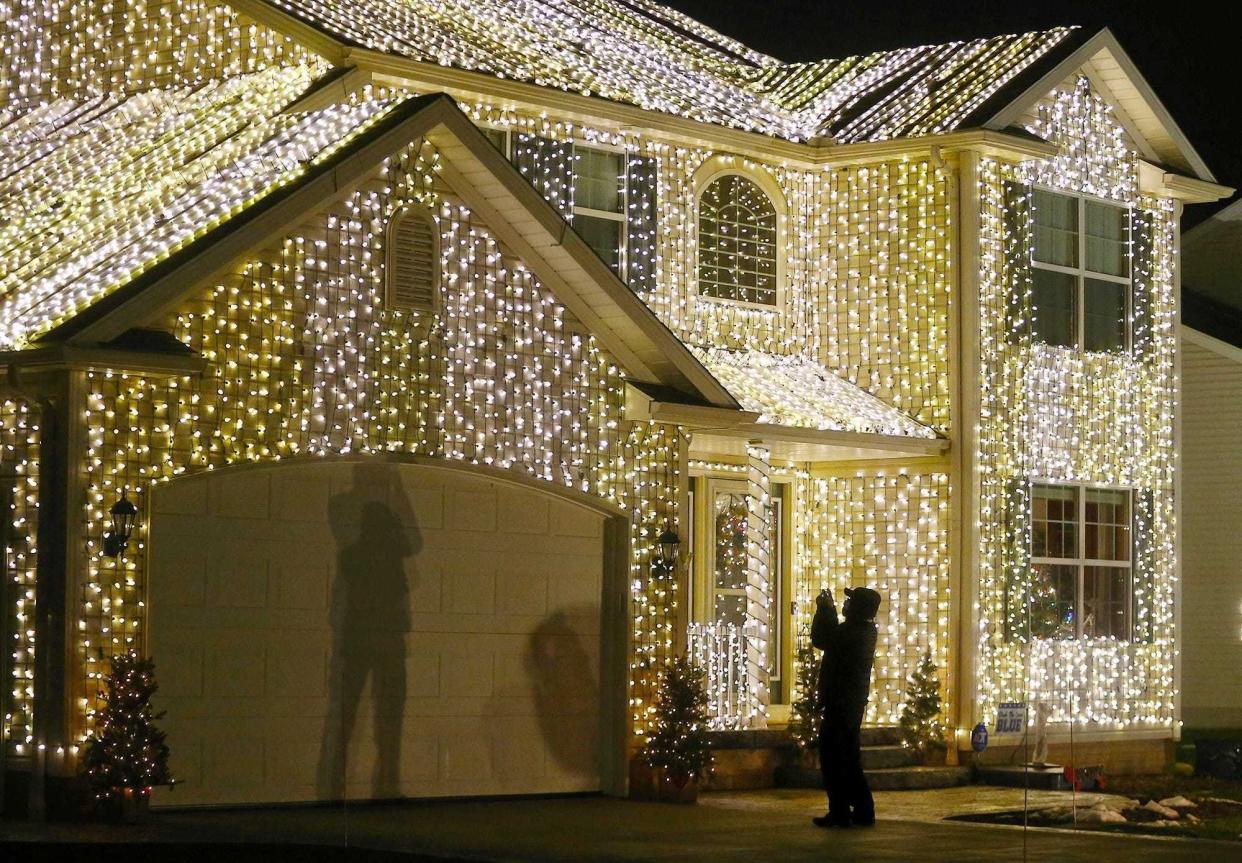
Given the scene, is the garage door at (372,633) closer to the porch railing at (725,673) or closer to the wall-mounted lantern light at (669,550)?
the wall-mounted lantern light at (669,550)

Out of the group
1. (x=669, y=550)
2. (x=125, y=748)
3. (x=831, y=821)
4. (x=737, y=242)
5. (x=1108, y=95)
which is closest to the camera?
(x=125, y=748)

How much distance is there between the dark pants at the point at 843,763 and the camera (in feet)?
52.9

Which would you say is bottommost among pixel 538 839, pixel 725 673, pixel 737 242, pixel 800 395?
pixel 538 839

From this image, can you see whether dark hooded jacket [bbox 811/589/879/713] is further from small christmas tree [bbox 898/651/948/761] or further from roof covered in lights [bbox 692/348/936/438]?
small christmas tree [bbox 898/651/948/761]

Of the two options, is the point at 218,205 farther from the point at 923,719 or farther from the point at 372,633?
the point at 923,719

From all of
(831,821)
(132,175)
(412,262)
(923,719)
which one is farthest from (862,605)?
(132,175)

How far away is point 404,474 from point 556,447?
1.49 m

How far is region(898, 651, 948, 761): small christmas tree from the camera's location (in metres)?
21.9

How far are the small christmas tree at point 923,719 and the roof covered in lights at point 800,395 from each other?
95.2 inches

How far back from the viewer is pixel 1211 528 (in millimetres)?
31688

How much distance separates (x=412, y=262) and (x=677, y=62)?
26.0 ft

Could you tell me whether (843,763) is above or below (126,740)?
below

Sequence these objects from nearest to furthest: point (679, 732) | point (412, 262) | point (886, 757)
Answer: point (412, 262) → point (679, 732) → point (886, 757)

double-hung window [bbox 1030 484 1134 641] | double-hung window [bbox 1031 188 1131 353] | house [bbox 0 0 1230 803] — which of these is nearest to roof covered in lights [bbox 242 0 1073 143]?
house [bbox 0 0 1230 803]
